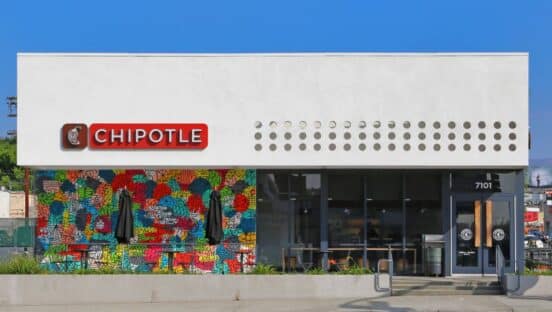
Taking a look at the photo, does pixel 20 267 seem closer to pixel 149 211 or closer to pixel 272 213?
pixel 149 211

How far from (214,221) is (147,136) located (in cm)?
307

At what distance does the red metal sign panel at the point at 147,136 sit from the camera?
22375 millimetres

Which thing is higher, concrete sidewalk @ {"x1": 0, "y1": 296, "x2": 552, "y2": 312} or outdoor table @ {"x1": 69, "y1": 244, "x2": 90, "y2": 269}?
outdoor table @ {"x1": 69, "y1": 244, "x2": 90, "y2": 269}

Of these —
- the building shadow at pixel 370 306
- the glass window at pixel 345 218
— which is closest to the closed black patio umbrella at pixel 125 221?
the glass window at pixel 345 218

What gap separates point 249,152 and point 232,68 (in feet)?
7.84

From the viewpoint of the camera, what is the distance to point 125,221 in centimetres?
2181

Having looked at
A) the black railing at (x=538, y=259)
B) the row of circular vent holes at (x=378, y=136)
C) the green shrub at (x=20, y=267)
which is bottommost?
A: the black railing at (x=538, y=259)

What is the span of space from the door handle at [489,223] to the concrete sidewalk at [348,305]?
400 centimetres

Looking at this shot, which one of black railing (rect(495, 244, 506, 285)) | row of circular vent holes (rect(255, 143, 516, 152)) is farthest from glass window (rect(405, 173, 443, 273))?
black railing (rect(495, 244, 506, 285))

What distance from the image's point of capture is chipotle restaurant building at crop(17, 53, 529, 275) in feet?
72.8

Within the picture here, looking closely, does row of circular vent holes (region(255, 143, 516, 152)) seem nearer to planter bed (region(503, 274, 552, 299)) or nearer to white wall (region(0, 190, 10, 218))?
planter bed (region(503, 274, 552, 299))

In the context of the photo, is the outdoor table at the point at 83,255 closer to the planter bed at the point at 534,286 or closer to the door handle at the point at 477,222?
the door handle at the point at 477,222

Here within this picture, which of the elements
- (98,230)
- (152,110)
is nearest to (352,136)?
(152,110)

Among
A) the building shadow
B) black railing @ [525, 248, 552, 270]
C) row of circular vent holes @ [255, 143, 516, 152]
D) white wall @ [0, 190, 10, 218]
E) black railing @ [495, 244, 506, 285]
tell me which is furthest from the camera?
white wall @ [0, 190, 10, 218]
